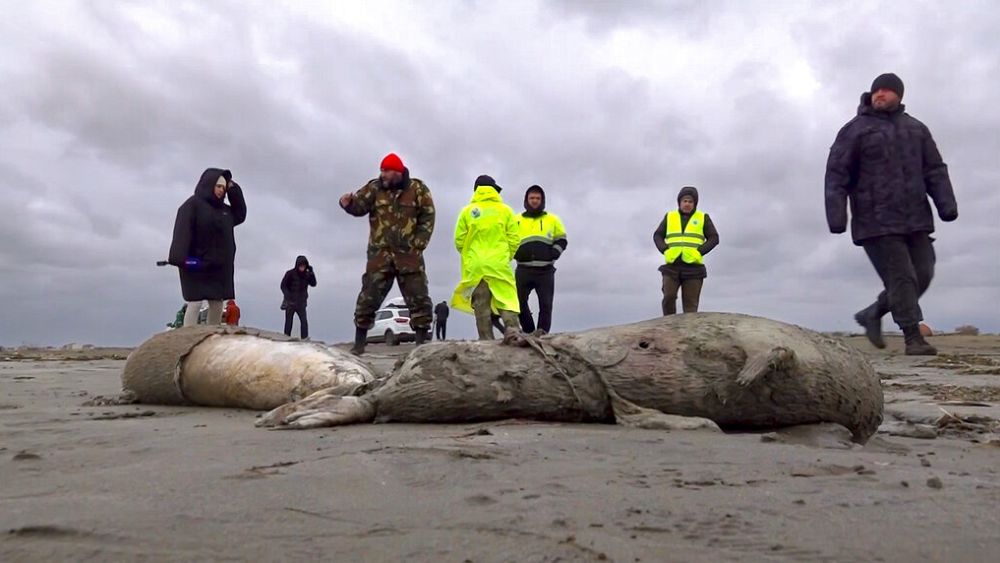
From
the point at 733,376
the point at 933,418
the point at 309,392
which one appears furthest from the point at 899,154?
the point at 309,392

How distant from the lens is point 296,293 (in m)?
17.5

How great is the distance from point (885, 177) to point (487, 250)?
3.81m

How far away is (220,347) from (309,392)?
88 centimetres

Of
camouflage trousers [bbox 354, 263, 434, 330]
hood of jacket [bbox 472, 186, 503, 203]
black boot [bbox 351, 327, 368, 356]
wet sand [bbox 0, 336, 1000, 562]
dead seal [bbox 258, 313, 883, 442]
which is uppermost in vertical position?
hood of jacket [bbox 472, 186, 503, 203]

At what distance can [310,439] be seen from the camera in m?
3.02

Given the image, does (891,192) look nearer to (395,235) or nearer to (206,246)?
(395,235)

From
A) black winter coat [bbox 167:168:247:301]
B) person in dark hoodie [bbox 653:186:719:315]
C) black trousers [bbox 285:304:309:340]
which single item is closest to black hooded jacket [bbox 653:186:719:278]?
person in dark hoodie [bbox 653:186:719:315]

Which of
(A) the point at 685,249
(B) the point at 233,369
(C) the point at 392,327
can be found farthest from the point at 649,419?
(C) the point at 392,327

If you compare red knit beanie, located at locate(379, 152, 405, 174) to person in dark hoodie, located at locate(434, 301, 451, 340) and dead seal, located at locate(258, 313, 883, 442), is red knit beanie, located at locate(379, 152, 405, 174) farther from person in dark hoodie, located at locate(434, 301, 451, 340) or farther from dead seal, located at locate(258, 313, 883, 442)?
person in dark hoodie, located at locate(434, 301, 451, 340)

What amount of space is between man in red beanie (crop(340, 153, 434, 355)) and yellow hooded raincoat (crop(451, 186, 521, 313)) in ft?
1.08

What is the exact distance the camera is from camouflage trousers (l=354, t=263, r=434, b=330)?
8.07 metres

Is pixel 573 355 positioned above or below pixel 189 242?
below

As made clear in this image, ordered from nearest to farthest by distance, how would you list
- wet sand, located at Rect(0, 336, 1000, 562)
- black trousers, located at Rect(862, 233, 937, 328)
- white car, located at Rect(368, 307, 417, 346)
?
1. wet sand, located at Rect(0, 336, 1000, 562)
2. black trousers, located at Rect(862, 233, 937, 328)
3. white car, located at Rect(368, 307, 417, 346)

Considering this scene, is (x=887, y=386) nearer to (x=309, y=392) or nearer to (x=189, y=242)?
(x=309, y=392)
